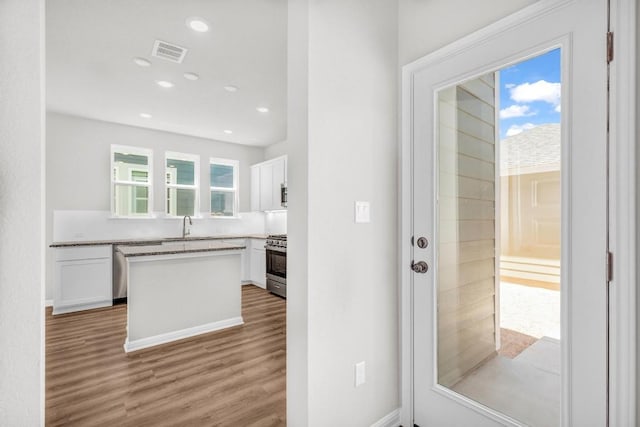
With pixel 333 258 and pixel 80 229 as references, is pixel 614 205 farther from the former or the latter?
pixel 80 229

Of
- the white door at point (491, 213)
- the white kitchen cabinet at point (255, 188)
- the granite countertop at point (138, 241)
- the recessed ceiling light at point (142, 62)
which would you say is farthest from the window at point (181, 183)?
the white door at point (491, 213)

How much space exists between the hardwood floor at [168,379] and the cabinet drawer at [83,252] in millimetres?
997

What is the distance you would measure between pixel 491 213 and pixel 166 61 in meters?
3.10

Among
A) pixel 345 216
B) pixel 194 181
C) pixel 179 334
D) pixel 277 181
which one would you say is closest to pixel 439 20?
pixel 345 216

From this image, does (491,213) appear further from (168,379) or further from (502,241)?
(168,379)

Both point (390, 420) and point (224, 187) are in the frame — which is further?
point (224, 187)

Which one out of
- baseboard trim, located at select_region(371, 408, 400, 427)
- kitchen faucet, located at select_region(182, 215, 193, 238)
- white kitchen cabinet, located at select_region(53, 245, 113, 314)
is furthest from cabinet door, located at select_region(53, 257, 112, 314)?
baseboard trim, located at select_region(371, 408, 400, 427)

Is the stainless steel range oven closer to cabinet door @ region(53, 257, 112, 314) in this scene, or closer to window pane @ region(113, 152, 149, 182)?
cabinet door @ region(53, 257, 112, 314)

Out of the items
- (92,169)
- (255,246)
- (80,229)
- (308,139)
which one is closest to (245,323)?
(255,246)

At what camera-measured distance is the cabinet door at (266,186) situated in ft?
19.2

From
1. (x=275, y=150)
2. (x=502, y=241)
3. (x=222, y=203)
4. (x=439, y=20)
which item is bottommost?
(x=502, y=241)

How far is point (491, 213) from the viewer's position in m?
1.54

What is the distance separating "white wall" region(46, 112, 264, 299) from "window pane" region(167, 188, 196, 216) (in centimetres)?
17

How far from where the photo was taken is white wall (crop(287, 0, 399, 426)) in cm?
148
